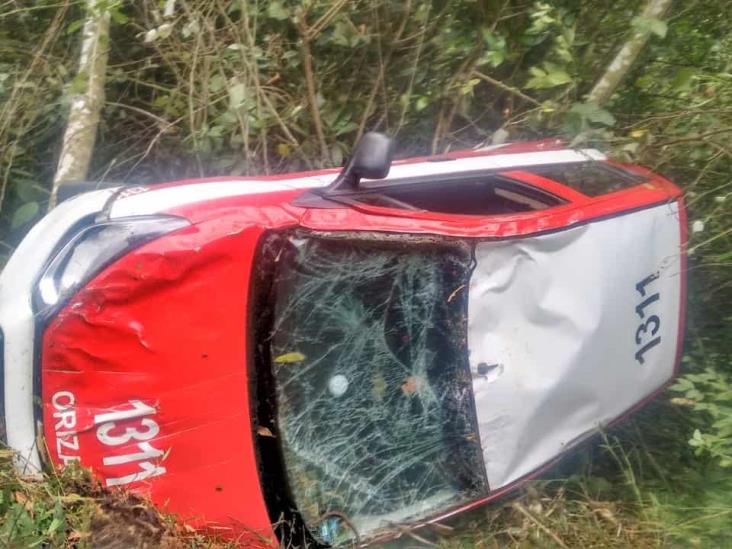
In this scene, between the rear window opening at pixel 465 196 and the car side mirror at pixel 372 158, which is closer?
the car side mirror at pixel 372 158

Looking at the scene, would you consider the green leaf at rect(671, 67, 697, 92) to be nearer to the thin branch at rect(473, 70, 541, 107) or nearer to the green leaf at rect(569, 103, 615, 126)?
the green leaf at rect(569, 103, 615, 126)

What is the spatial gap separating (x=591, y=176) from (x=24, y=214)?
2.72 m

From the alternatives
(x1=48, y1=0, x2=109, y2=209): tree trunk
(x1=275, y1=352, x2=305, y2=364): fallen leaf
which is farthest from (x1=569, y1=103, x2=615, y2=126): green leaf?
(x1=48, y1=0, x2=109, y2=209): tree trunk

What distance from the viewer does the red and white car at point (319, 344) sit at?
2.30 meters

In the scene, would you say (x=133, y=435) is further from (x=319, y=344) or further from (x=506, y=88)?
(x=506, y=88)

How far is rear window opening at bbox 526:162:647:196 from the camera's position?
3049mm

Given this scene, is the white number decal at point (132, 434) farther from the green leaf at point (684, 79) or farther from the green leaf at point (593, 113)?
the green leaf at point (684, 79)

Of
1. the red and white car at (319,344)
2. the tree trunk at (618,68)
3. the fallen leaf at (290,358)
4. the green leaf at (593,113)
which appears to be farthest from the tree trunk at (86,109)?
the tree trunk at (618,68)

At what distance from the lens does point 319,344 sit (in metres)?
2.54

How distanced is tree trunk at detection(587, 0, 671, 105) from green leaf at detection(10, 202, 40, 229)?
2868 mm

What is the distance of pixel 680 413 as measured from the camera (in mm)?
3389

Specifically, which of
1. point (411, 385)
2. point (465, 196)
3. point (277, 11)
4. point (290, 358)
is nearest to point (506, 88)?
point (465, 196)

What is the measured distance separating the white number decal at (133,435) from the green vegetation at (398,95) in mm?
1724

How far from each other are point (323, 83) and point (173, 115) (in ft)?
2.88
